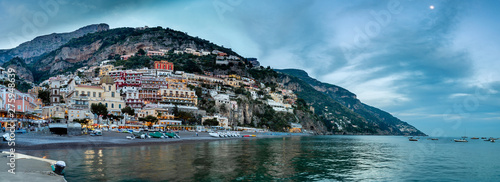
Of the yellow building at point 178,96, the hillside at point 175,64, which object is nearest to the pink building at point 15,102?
the yellow building at point 178,96

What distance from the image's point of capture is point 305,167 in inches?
1061

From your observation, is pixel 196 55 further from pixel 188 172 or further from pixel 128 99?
pixel 188 172

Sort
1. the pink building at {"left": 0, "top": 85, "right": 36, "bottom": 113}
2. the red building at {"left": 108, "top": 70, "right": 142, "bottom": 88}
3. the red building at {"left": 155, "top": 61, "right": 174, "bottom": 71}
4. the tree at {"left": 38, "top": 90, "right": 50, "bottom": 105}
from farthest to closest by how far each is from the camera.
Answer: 1. the red building at {"left": 155, "top": 61, "right": 174, "bottom": 71}
2. the red building at {"left": 108, "top": 70, "right": 142, "bottom": 88}
3. the tree at {"left": 38, "top": 90, "right": 50, "bottom": 105}
4. the pink building at {"left": 0, "top": 85, "right": 36, "bottom": 113}

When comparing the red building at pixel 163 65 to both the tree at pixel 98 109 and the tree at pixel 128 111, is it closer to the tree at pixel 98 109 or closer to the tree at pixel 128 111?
the tree at pixel 128 111

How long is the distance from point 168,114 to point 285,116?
64.2 m

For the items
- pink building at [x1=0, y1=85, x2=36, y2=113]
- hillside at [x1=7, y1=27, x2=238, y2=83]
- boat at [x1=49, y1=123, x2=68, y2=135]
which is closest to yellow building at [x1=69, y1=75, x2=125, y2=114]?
pink building at [x1=0, y1=85, x2=36, y2=113]

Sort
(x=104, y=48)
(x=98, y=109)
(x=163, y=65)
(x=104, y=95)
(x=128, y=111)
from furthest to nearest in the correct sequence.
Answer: (x=104, y=48)
(x=163, y=65)
(x=104, y=95)
(x=128, y=111)
(x=98, y=109)

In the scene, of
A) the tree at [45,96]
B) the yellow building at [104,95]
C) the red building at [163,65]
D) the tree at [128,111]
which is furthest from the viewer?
the red building at [163,65]

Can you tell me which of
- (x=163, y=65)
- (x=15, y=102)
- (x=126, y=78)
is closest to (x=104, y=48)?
(x=163, y=65)

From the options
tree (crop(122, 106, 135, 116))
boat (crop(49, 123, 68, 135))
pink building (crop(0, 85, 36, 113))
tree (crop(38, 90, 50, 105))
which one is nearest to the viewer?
boat (crop(49, 123, 68, 135))

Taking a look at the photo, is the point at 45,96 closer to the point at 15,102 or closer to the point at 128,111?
the point at 128,111

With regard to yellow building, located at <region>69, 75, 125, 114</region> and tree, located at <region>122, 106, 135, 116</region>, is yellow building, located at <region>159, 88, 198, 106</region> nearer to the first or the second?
yellow building, located at <region>69, 75, 125, 114</region>

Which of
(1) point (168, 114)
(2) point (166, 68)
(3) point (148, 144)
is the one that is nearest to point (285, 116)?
(2) point (166, 68)

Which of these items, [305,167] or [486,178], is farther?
[305,167]
